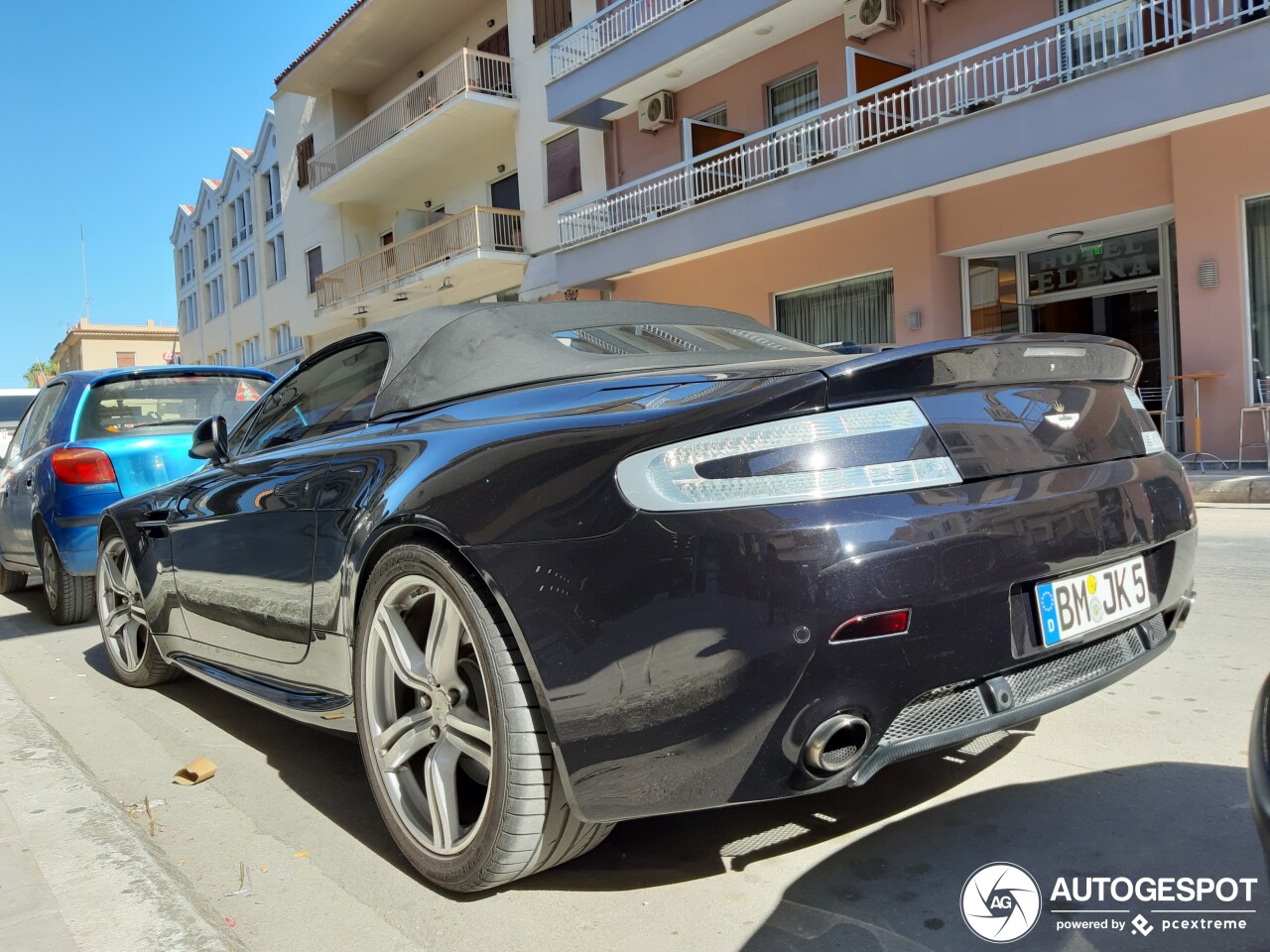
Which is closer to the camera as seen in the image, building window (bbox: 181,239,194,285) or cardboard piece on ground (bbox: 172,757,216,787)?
cardboard piece on ground (bbox: 172,757,216,787)

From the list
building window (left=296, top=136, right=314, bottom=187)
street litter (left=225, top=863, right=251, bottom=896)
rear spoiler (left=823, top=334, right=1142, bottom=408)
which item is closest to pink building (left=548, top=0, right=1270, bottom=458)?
rear spoiler (left=823, top=334, right=1142, bottom=408)

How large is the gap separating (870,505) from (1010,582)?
0.35m

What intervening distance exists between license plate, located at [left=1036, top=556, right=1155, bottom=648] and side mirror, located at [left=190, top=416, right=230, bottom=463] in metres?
3.06

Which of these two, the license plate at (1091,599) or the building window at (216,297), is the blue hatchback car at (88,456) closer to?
the license plate at (1091,599)

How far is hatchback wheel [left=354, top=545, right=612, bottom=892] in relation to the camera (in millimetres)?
2062

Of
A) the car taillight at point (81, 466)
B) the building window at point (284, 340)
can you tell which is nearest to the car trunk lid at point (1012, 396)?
the car taillight at point (81, 466)

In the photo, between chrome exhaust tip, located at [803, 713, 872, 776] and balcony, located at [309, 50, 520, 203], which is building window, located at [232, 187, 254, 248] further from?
chrome exhaust tip, located at [803, 713, 872, 776]

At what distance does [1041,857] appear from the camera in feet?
7.14

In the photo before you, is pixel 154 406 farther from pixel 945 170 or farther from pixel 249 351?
pixel 249 351

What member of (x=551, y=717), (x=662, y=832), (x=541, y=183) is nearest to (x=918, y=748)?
(x=551, y=717)

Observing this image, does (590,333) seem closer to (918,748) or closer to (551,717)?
(551,717)

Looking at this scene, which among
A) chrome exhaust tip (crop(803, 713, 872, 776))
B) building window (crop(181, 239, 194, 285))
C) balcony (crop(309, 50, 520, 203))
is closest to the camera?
chrome exhaust tip (crop(803, 713, 872, 776))

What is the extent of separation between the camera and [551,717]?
1974 millimetres

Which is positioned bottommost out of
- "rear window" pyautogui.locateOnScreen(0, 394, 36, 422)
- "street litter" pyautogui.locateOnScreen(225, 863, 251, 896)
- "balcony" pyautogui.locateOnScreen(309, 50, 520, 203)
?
"street litter" pyautogui.locateOnScreen(225, 863, 251, 896)
